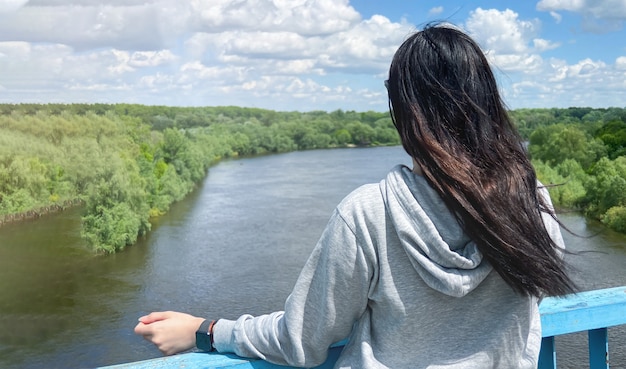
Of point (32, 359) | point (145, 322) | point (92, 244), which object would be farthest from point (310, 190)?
point (145, 322)

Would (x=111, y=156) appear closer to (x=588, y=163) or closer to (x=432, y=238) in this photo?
(x=588, y=163)

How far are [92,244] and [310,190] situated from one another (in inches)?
464

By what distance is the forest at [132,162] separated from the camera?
20.9m

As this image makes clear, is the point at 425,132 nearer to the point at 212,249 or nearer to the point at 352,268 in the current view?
the point at 352,268

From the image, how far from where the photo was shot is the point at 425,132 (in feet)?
2.25

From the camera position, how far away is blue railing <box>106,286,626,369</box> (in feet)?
2.63

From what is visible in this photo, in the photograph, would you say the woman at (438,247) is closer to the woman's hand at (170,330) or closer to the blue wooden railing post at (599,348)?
the woman's hand at (170,330)

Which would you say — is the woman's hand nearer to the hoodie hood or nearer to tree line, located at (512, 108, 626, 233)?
the hoodie hood

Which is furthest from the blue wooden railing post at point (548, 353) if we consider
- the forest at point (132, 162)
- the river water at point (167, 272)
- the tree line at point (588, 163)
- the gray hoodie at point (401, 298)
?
the tree line at point (588, 163)

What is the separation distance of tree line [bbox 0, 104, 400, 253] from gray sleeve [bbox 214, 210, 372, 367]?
13.4 m

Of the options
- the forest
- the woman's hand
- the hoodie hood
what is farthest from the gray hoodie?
the forest

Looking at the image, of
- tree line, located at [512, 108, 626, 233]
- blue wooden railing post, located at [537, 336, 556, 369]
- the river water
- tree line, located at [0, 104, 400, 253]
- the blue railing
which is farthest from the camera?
tree line, located at [512, 108, 626, 233]

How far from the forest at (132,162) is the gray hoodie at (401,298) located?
20.3 meters

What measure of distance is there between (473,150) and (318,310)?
0.82 ft
